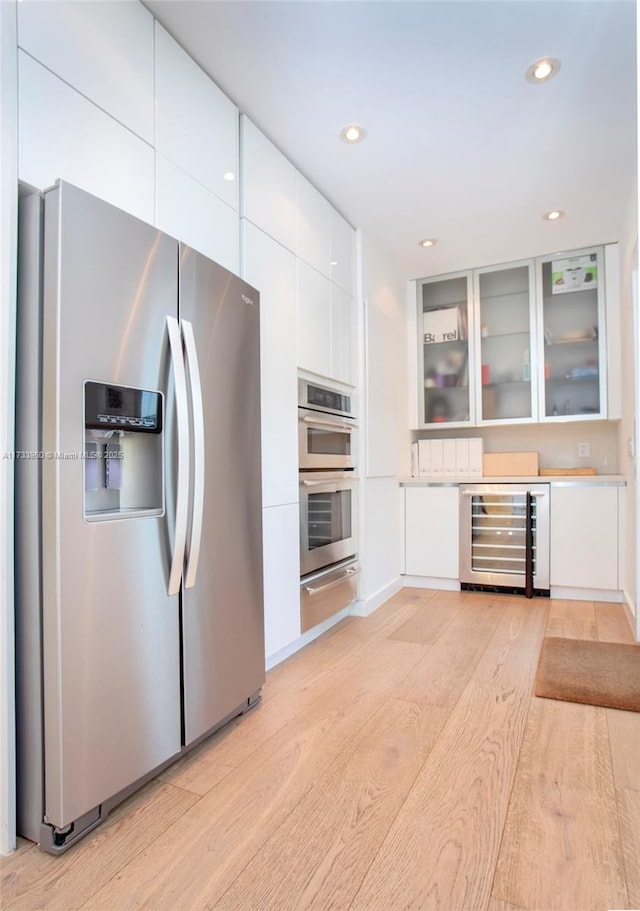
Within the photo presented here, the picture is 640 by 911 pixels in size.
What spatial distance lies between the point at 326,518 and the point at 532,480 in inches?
66.2

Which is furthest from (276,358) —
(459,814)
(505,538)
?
(505,538)

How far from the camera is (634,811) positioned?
137 centimetres

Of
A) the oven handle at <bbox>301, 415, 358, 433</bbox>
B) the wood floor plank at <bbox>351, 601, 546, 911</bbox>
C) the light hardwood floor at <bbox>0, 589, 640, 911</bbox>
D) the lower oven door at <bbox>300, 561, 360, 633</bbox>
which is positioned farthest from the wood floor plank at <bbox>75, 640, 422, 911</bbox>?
the oven handle at <bbox>301, 415, 358, 433</bbox>

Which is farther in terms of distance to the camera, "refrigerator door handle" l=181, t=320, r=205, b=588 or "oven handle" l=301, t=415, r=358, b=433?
"oven handle" l=301, t=415, r=358, b=433

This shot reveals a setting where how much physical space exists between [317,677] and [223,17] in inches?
99.0

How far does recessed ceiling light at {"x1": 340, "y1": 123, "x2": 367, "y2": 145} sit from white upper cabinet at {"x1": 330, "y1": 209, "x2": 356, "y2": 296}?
0.62 metres

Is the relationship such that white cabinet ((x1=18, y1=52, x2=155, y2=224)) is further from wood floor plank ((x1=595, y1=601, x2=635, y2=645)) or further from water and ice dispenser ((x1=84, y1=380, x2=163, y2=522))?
wood floor plank ((x1=595, y1=601, x2=635, y2=645))

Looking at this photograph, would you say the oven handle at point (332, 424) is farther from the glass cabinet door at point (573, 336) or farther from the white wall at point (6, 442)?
the glass cabinet door at point (573, 336)

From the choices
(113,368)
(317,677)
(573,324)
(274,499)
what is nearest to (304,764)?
(317,677)

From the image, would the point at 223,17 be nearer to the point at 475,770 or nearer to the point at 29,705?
the point at 29,705

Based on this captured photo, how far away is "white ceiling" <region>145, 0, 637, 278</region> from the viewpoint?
1.73 metres

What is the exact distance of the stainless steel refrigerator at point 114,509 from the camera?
1210 mm

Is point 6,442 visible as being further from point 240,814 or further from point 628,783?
point 628,783

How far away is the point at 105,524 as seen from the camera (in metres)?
1.30
